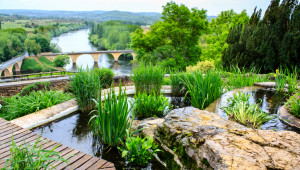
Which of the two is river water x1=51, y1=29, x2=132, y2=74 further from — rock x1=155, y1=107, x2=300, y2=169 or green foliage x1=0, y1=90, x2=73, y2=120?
rock x1=155, y1=107, x2=300, y2=169

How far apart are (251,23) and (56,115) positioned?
1395cm

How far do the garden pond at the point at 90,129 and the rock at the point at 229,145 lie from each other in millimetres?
392

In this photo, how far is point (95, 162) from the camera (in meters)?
2.63

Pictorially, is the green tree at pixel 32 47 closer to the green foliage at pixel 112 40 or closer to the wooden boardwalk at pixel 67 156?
the green foliage at pixel 112 40

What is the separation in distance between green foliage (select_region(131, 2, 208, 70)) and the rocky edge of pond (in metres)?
14.5

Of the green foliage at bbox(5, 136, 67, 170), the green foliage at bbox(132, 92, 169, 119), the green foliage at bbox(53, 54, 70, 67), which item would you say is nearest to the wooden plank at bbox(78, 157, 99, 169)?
the green foliage at bbox(5, 136, 67, 170)

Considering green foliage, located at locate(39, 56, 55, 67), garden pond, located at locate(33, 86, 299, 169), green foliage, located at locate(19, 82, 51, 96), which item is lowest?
green foliage, located at locate(39, 56, 55, 67)

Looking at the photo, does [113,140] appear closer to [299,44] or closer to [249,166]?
[249,166]

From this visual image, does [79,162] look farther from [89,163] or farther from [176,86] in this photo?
[176,86]

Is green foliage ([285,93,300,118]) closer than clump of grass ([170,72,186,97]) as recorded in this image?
Yes

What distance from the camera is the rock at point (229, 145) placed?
196cm

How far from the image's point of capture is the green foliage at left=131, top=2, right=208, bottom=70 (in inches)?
694

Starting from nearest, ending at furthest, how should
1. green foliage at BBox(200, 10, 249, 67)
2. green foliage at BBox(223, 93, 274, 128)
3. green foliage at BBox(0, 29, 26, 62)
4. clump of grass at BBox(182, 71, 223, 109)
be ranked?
green foliage at BBox(223, 93, 274, 128) → clump of grass at BBox(182, 71, 223, 109) → green foliage at BBox(200, 10, 249, 67) → green foliage at BBox(0, 29, 26, 62)

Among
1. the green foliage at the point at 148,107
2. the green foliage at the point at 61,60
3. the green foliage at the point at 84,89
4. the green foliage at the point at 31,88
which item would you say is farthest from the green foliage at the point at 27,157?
the green foliage at the point at 61,60
